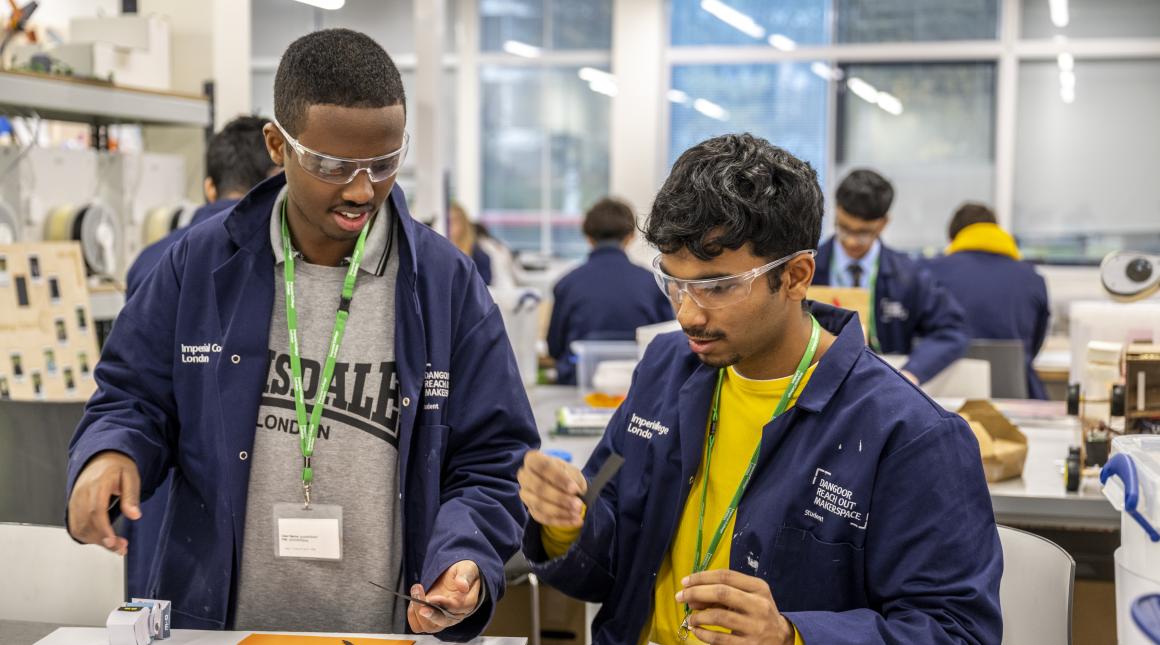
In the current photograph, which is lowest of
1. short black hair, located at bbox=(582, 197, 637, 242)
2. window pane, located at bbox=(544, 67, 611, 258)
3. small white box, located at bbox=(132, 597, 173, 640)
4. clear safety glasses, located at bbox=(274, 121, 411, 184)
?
small white box, located at bbox=(132, 597, 173, 640)

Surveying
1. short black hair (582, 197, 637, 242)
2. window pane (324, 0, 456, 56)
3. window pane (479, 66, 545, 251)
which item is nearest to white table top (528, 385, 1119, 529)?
short black hair (582, 197, 637, 242)

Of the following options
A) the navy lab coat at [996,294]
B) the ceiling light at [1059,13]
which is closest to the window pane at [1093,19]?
the ceiling light at [1059,13]

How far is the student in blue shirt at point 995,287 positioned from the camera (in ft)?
17.4

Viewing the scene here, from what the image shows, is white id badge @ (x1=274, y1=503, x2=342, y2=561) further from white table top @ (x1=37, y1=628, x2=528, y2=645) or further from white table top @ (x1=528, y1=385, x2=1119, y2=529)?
white table top @ (x1=528, y1=385, x2=1119, y2=529)

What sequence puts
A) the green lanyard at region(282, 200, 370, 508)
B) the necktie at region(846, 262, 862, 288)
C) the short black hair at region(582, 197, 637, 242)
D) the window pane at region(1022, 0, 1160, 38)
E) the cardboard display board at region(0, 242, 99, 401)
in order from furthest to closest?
the window pane at region(1022, 0, 1160, 38), the short black hair at region(582, 197, 637, 242), the necktie at region(846, 262, 862, 288), the cardboard display board at region(0, 242, 99, 401), the green lanyard at region(282, 200, 370, 508)

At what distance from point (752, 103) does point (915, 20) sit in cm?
151

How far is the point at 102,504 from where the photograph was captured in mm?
1548

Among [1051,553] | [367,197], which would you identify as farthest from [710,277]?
[1051,553]

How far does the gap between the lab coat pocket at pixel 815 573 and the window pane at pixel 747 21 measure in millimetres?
8515

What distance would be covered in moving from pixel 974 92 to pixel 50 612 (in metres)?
8.68

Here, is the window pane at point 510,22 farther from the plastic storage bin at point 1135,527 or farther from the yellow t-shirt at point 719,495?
the plastic storage bin at point 1135,527

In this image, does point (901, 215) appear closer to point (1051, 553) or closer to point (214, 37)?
point (214, 37)

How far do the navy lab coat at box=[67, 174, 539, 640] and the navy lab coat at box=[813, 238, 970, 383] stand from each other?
2.54 metres

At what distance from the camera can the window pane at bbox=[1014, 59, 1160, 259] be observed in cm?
882
